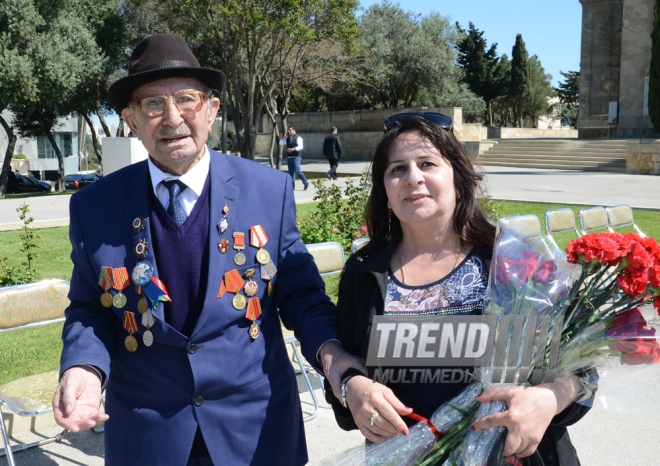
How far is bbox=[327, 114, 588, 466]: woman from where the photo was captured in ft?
5.58

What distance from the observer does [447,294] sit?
180 cm

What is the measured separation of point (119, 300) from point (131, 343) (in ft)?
0.48

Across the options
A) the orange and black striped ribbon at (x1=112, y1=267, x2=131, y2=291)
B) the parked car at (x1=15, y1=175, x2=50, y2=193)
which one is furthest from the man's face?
the parked car at (x1=15, y1=175, x2=50, y2=193)

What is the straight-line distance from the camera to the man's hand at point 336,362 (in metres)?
1.79

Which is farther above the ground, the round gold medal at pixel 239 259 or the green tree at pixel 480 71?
the green tree at pixel 480 71

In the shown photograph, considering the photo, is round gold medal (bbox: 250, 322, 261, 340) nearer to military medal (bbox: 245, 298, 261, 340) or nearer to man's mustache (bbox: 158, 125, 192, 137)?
military medal (bbox: 245, 298, 261, 340)

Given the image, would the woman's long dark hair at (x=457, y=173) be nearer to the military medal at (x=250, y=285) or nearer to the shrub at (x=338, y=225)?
the military medal at (x=250, y=285)

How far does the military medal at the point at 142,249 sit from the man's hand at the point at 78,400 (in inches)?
15.4

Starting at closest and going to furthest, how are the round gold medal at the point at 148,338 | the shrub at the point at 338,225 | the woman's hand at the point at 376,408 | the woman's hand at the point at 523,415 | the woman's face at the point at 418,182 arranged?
the woman's hand at the point at 523,415 → the woman's hand at the point at 376,408 → the woman's face at the point at 418,182 → the round gold medal at the point at 148,338 → the shrub at the point at 338,225

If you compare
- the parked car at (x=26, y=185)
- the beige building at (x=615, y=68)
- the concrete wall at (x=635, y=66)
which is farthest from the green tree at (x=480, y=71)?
the parked car at (x=26, y=185)

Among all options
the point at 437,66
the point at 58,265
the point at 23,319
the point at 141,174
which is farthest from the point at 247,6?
the point at 437,66

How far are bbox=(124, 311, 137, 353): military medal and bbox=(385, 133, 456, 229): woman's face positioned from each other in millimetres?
933

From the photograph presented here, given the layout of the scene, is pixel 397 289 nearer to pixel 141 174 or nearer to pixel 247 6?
pixel 141 174

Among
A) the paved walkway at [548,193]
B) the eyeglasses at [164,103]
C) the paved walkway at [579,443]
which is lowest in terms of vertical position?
the paved walkway at [579,443]
